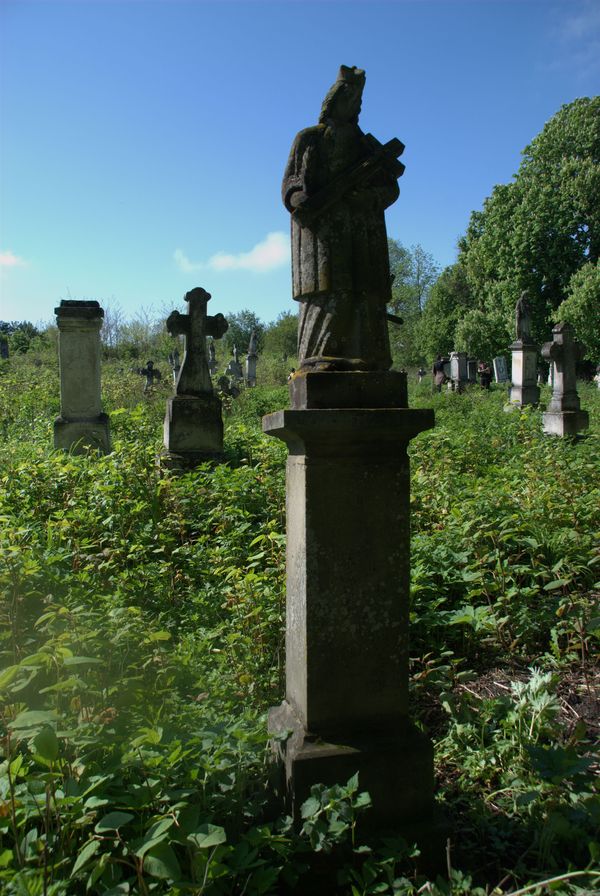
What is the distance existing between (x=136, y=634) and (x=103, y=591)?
3.86 feet

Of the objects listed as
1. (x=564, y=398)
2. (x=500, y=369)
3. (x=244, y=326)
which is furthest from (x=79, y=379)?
(x=244, y=326)

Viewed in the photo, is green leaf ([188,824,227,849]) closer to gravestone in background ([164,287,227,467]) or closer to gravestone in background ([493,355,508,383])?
gravestone in background ([164,287,227,467])

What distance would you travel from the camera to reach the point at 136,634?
3.48m

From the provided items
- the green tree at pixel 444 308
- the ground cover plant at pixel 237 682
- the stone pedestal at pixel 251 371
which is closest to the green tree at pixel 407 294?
the green tree at pixel 444 308

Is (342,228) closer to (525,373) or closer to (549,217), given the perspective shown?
(525,373)

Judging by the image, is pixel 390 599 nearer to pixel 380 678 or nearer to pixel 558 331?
pixel 380 678

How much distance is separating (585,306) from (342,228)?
2644cm

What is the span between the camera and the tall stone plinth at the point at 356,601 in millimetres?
2523

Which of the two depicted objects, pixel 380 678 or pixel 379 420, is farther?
pixel 380 678

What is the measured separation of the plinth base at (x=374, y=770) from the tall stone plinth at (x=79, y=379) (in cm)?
747

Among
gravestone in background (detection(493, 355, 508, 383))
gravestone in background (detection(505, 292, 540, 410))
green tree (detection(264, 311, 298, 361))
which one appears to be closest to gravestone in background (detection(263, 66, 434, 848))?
gravestone in background (detection(505, 292, 540, 410))

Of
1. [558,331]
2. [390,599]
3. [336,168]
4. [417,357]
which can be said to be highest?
[417,357]

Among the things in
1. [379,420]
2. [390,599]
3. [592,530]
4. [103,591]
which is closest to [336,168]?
[379,420]

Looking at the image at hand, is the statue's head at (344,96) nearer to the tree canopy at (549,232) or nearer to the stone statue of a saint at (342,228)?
the stone statue of a saint at (342,228)
